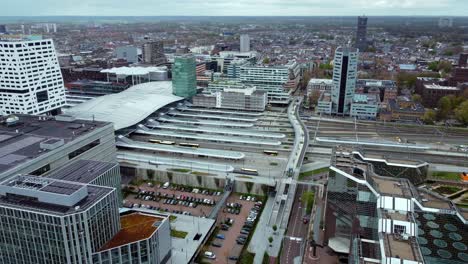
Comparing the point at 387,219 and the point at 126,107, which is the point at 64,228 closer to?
the point at 387,219

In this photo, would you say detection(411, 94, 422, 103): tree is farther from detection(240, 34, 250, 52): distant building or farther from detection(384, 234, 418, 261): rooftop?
detection(240, 34, 250, 52): distant building

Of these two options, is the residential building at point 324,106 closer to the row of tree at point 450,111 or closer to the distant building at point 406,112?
the distant building at point 406,112

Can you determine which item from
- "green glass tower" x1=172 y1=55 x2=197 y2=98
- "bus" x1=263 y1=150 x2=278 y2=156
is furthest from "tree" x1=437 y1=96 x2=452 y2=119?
"green glass tower" x1=172 y1=55 x2=197 y2=98

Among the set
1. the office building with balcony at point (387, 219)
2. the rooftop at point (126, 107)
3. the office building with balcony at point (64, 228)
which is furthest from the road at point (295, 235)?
the rooftop at point (126, 107)

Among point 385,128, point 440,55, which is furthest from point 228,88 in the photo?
point 440,55

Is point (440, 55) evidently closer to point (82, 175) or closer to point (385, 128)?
point (385, 128)

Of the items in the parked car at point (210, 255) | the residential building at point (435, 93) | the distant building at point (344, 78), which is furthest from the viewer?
the residential building at point (435, 93)
